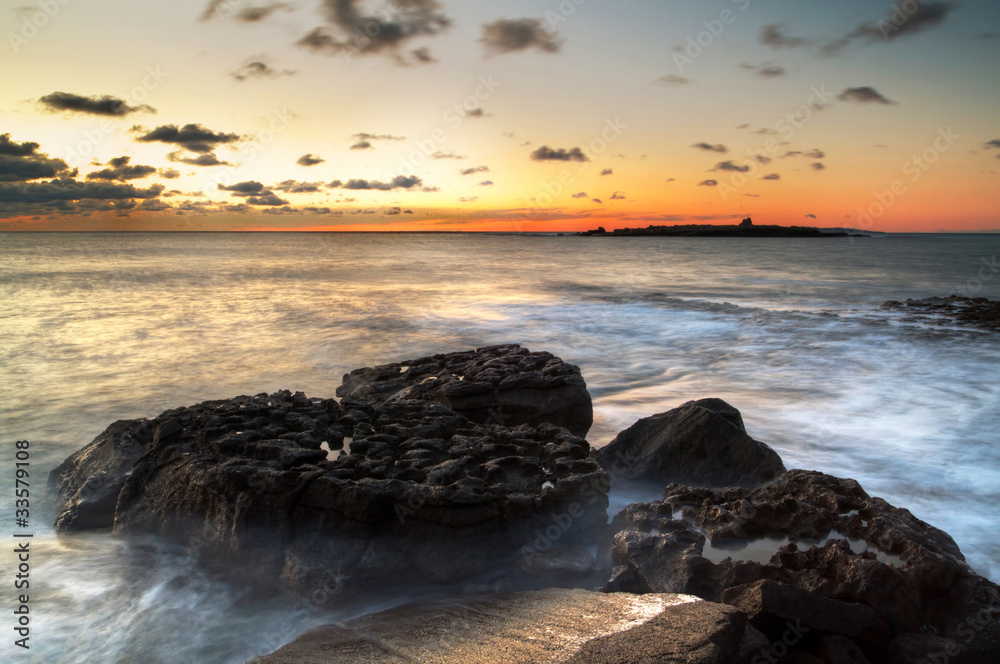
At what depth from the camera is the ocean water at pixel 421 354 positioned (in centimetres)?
387

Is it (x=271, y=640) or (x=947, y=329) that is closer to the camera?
(x=271, y=640)

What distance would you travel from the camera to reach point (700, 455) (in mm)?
5273

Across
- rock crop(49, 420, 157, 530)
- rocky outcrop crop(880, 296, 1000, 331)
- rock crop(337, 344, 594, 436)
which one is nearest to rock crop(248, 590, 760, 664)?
rock crop(49, 420, 157, 530)

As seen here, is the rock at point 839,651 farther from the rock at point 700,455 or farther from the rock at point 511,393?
the rock at point 511,393

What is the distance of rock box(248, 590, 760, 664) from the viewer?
8.47 ft

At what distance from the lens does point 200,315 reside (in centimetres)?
1833

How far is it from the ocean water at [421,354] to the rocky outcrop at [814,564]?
1279 millimetres

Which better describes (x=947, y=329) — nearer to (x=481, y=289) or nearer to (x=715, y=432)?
(x=715, y=432)

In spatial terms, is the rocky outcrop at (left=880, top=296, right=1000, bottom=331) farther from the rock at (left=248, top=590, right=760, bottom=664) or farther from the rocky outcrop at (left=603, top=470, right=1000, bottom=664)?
the rock at (left=248, top=590, right=760, bottom=664)

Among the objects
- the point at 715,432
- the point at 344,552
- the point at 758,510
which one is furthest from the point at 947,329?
the point at 344,552

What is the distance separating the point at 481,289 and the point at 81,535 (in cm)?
2292

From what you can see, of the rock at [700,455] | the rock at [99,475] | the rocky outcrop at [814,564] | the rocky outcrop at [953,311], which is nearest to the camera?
the rocky outcrop at [814,564]

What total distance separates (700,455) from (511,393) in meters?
2.07

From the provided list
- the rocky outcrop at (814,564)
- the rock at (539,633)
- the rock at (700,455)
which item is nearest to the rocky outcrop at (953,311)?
the rock at (700,455)
